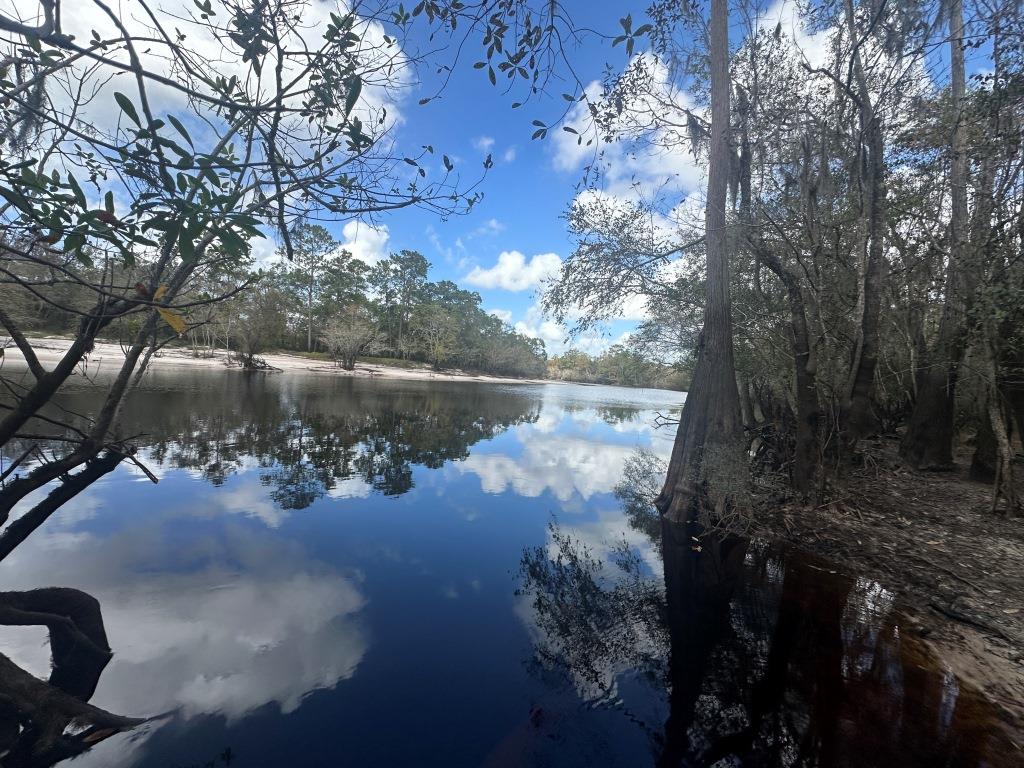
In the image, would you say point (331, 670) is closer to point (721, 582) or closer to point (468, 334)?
point (721, 582)

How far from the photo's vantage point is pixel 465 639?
4.30 metres

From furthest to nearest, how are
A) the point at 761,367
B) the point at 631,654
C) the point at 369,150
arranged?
the point at 761,367, the point at 631,654, the point at 369,150

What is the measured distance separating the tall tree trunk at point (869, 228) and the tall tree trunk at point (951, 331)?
35.2 inches

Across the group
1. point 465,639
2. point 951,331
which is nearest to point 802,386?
point 951,331

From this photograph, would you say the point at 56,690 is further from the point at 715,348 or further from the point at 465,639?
the point at 715,348

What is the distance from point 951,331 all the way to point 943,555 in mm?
5444

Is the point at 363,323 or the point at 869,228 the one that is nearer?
the point at 869,228

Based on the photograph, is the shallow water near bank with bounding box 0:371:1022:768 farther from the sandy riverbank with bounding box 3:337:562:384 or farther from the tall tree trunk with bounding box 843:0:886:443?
the sandy riverbank with bounding box 3:337:562:384

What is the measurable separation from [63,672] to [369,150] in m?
4.67

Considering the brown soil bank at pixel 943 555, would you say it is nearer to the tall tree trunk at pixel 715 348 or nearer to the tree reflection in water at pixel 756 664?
the tree reflection in water at pixel 756 664

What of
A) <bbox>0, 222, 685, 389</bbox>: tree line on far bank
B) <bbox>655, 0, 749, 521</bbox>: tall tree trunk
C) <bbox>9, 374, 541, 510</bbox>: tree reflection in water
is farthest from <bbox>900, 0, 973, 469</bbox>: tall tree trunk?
<bbox>0, 222, 685, 389</bbox>: tree line on far bank

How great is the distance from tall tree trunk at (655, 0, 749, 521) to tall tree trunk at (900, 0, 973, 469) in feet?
9.87

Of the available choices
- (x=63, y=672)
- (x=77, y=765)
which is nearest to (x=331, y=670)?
(x=77, y=765)

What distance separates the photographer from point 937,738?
3.08 metres
